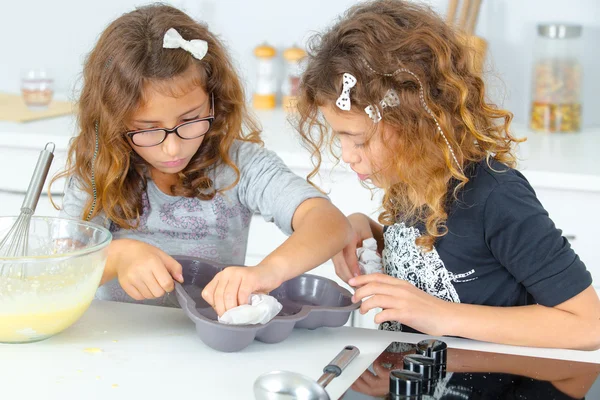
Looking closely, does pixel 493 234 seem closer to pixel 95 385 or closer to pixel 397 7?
pixel 397 7

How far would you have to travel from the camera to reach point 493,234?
3.62ft

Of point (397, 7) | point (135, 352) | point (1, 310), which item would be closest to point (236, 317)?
point (135, 352)

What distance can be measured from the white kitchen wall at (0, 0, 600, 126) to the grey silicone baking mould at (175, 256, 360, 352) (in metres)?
1.18

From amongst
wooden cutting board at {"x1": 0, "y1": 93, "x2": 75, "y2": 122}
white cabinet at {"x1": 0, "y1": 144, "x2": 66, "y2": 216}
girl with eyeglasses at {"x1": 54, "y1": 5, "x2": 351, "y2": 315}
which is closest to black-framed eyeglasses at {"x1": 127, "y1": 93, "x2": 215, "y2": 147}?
girl with eyeglasses at {"x1": 54, "y1": 5, "x2": 351, "y2": 315}

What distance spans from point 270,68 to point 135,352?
1617mm

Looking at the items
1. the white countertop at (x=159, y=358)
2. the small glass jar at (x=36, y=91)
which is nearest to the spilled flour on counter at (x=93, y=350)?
the white countertop at (x=159, y=358)

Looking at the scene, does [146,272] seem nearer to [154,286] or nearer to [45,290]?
[154,286]

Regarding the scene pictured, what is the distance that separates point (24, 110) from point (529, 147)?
1409 millimetres

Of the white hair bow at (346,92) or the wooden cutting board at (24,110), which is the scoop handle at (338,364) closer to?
the white hair bow at (346,92)

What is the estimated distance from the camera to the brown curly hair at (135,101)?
3.98 ft

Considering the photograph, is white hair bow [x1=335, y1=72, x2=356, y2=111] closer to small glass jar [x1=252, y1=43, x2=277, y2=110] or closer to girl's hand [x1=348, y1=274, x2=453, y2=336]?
girl's hand [x1=348, y1=274, x2=453, y2=336]

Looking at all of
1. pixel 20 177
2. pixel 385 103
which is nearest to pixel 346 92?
pixel 385 103

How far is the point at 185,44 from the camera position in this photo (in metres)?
1.23

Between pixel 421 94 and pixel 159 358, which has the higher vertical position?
pixel 421 94
